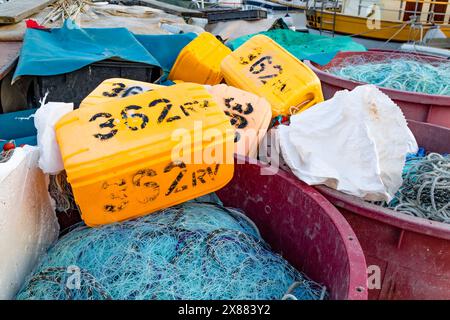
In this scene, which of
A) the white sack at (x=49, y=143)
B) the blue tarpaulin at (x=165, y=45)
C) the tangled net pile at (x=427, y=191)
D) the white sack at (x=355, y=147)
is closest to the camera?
the white sack at (x=49, y=143)

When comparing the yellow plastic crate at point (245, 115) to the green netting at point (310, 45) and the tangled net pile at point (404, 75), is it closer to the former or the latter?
the tangled net pile at point (404, 75)

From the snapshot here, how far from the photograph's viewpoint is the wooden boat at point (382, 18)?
10062mm

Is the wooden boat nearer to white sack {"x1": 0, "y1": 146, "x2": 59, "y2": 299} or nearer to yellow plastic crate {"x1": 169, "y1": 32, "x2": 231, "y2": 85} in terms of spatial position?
yellow plastic crate {"x1": 169, "y1": 32, "x2": 231, "y2": 85}

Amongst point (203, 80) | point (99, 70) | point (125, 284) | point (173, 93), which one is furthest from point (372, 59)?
point (125, 284)

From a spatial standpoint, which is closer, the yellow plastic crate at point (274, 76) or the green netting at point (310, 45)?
the yellow plastic crate at point (274, 76)

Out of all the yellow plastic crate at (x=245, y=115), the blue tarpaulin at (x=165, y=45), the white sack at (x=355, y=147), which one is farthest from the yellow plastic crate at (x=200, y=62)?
the white sack at (x=355, y=147)

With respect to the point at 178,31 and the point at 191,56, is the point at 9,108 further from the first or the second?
the point at 178,31

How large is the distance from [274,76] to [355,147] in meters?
1.09

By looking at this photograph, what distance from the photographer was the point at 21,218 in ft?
6.68

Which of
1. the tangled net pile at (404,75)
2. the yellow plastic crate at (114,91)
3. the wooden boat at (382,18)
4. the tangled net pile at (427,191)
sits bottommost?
the wooden boat at (382,18)

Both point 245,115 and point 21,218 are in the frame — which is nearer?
point 21,218

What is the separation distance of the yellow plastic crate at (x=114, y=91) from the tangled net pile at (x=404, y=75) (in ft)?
7.91

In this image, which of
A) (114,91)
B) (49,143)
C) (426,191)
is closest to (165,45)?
(114,91)

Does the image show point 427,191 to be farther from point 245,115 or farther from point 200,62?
point 200,62
